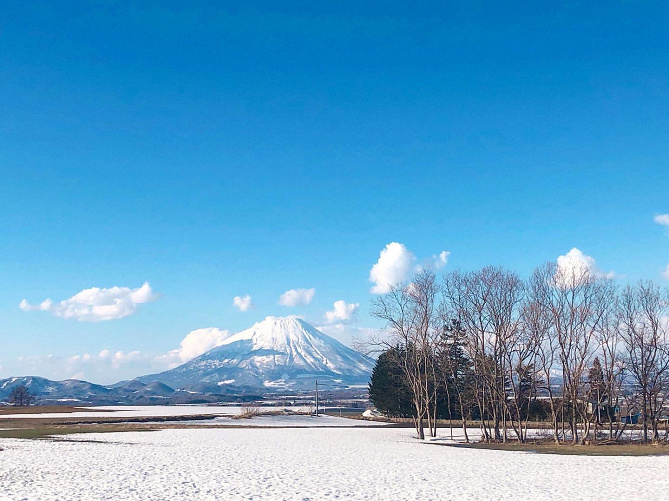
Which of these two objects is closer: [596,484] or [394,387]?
[596,484]

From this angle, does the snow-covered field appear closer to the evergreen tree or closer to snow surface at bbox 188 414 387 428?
snow surface at bbox 188 414 387 428

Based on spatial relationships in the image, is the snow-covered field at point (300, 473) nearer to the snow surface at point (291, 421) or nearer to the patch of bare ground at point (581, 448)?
the patch of bare ground at point (581, 448)

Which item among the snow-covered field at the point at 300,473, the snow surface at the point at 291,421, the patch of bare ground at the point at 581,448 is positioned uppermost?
the snow-covered field at the point at 300,473

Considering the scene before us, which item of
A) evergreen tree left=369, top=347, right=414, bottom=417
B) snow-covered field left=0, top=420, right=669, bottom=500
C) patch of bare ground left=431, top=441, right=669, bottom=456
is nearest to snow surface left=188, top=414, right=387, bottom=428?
evergreen tree left=369, top=347, right=414, bottom=417

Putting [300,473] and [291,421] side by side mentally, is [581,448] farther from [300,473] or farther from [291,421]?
[291,421]

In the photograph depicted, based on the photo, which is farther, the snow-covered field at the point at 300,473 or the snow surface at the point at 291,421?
the snow surface at the point at 291,421

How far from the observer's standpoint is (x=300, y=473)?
22.4 m

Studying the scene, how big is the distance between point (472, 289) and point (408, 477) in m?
27.8

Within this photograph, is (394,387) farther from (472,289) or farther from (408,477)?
(408,477)

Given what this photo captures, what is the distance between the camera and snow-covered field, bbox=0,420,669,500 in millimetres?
17625

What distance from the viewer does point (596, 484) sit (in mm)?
20703

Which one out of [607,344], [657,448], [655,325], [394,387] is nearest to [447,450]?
[657,448]

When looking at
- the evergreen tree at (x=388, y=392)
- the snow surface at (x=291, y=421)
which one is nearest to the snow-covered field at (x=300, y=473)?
the snow surface at (x=291, y=421)

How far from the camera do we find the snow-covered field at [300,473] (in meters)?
17.6
